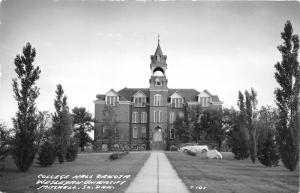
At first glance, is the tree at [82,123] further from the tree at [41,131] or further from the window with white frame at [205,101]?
the window with white frame at [205,101]

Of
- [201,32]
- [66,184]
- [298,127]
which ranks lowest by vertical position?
[66,184]

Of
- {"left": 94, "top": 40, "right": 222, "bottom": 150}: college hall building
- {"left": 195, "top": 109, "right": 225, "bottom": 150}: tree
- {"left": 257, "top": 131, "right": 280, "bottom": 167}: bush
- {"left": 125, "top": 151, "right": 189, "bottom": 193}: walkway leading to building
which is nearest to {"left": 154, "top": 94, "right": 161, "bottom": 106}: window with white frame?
{"left": 94, "top": 40, "right": 222, "bottom": 150}: college hall building

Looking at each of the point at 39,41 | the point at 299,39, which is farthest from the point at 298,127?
the point at 39,41

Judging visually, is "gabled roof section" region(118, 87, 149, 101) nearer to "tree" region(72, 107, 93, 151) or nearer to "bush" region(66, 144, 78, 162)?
"tree" region(72, 107, 93, 151)

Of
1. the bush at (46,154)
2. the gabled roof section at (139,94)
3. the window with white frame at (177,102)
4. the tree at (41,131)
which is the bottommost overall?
the bush at (46,154)

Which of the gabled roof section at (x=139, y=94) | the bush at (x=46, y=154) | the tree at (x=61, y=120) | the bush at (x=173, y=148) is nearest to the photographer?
the bush at (x=46, y=154)

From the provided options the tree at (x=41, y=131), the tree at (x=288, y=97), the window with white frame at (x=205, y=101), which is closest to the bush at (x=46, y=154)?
the tree at (x=41, y=131)

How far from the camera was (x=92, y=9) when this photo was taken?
1497cm

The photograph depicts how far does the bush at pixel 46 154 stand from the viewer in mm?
23562

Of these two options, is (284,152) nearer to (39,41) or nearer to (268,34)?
(268,34)

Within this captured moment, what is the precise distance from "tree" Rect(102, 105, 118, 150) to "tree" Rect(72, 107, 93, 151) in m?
4.05

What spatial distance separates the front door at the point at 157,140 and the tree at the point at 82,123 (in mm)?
10826

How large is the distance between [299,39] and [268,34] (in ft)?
17.6

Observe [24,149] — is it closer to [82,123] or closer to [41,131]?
[41,131]
